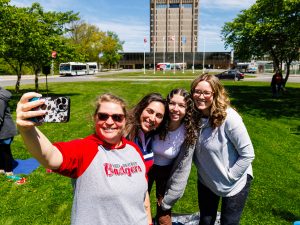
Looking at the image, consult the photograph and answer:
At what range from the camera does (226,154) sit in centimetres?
313

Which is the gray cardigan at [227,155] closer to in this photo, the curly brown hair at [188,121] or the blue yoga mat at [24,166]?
the curly brown hair at [188,121]

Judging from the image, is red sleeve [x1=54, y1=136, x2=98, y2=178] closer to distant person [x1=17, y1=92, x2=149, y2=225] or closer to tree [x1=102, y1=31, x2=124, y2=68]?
distant person [x1=17, y1=92, x2=149, y2=225]

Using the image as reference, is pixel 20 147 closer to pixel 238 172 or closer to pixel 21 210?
pixel 21 210

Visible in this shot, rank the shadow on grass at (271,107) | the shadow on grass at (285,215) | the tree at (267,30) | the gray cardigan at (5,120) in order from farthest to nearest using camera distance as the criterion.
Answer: the tree at (267,30)
the shadow on grass at (271,107)
the gray cardigan at (5,120)
the shadow on grass at (285,215)

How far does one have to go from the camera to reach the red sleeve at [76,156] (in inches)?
77.8

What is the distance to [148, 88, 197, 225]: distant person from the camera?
3.14 m

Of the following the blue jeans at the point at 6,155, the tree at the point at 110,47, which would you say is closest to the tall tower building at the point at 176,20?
the tree at the point at 110,47

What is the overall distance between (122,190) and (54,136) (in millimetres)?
9204

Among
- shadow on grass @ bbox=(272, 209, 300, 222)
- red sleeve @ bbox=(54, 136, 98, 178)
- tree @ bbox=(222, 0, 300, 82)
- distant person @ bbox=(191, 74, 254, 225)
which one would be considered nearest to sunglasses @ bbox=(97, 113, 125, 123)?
red sleeve @ bbox=(54, 136, 98, 178)

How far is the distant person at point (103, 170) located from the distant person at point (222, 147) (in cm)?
107

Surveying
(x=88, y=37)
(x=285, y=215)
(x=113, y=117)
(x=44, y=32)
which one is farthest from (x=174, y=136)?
(x=88, y=37)

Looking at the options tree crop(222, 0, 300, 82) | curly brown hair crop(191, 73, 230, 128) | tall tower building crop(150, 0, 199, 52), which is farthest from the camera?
tall tower building crop(150, 0, 199, 52)

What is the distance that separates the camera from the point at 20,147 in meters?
9.21

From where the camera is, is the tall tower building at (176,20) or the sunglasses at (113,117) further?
the tall tower building at (176,20)
